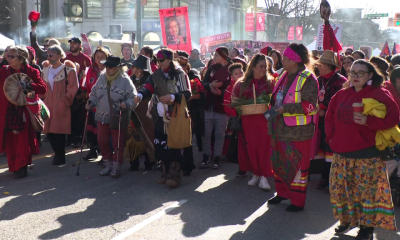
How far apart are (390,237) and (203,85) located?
4282mm

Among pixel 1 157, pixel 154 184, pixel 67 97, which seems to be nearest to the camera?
pixel 154 184

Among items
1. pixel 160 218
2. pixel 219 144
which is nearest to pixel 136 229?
pixel 160 218

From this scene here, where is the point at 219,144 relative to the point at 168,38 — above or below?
below

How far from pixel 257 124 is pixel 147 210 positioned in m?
2.01

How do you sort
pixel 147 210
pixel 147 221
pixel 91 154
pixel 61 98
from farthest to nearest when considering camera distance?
pixel 91 154, pixel 61 98, pixel 147 210, pixel 147 221

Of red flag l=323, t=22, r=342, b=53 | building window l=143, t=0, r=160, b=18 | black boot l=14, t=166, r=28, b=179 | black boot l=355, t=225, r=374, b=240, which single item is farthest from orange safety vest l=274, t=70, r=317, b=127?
building window l=143, t=0, r=160, b=18

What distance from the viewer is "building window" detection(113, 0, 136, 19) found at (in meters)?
49.0

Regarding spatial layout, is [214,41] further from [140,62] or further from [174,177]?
[174,177]

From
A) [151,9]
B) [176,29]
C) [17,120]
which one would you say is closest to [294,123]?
[17,120]

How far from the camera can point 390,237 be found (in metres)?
5.18

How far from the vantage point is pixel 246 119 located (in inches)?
274

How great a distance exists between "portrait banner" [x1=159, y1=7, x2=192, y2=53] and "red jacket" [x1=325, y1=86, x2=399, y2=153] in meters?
11.1

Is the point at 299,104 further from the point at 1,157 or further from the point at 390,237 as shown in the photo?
the point at 1,157

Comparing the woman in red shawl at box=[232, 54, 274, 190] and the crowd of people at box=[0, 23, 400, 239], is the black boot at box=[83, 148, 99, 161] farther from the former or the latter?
the woman in red shawl at box=[232, 54, 274, 190]
